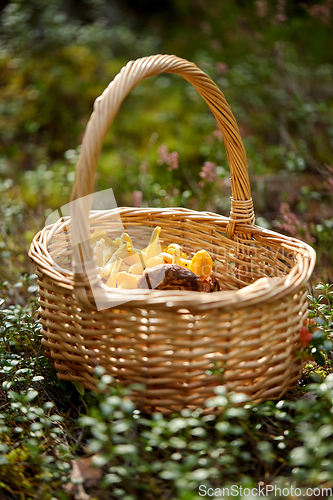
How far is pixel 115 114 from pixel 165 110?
141 inches

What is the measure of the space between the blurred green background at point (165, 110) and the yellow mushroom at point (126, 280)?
2.69 ft

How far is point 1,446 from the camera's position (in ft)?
3.11

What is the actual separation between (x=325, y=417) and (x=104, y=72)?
15.3ft

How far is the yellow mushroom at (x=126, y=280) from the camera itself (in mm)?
1284

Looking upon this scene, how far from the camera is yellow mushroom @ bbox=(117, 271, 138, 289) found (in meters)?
1.28

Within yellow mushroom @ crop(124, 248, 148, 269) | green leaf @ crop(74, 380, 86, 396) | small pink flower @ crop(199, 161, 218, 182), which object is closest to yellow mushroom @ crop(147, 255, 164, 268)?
yellow mushroom @ crop(124, 248, 148, 269)

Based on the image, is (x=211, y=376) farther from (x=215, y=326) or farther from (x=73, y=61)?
(x=73, y=61)

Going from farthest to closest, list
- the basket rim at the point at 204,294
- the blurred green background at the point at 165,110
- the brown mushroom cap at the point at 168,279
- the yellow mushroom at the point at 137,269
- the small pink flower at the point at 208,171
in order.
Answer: the blurred green background at the point at 165,110 < the small pink flower at the point at 208,171 < the yellow mushroom at the point at 137,269 < the brown mushroom cap at the point at 168,279 < the basket rim at the point at 204,294

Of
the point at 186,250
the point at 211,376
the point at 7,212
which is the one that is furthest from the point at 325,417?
the point at 7,212

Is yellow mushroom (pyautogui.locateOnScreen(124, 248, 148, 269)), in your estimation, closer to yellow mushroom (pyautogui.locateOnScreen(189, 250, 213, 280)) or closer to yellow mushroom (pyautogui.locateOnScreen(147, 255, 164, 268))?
yellow mushroom (pyautogui.locateOnScreen(147, 255, 164, 268))

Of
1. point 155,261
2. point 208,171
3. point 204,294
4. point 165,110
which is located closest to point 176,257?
point 155,261

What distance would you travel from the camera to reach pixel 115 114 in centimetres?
101

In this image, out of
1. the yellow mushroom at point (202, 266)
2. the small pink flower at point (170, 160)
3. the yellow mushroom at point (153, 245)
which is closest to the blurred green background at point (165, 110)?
the small pink flower at point (170, 160)

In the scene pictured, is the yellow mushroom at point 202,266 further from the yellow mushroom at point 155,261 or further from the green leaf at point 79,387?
the green leaf at point 79,387
